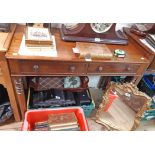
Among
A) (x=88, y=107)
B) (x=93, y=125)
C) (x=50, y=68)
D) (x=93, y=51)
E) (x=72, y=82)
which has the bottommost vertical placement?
(x=93, y=125)

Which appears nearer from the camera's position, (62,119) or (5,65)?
(5,65)

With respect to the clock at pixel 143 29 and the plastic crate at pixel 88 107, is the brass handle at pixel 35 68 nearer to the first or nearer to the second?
the plastic crate at pixel 88 107

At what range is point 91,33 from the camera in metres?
1.22

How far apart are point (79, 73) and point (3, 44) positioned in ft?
1.72

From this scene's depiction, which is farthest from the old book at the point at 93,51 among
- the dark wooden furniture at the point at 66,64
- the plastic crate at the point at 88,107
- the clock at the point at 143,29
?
the plastic crate at the point at 88,107

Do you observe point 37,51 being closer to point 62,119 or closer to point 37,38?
point 37,38

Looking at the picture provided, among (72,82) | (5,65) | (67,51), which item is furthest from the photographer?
(72,82)

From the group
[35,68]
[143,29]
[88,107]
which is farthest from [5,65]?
[143,29]

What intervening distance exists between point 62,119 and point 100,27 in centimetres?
74

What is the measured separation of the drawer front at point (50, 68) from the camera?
105 cm

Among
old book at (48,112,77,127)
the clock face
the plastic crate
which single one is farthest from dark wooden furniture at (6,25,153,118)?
the plastic crate

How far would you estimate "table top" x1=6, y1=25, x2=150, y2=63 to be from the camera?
39.7 inches

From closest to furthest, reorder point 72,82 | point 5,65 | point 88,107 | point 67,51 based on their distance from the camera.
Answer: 1. point 5,65
2. point 67,51
3. point 72,82
4. point 88,107

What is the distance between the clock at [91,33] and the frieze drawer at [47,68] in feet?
0.77
